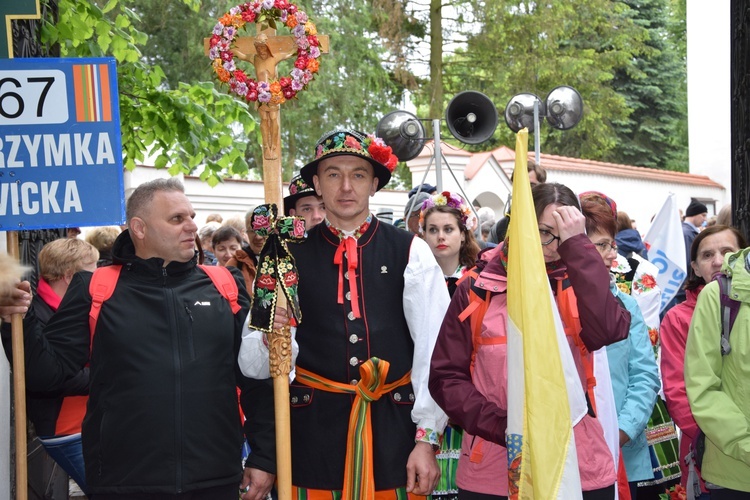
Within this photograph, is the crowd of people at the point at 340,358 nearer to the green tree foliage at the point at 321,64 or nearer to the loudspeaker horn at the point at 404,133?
the loudspeaker horn at the point at 404,133

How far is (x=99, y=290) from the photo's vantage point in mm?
4055

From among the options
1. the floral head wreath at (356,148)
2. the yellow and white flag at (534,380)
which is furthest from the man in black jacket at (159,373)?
the yellow and white flag at (534,380)

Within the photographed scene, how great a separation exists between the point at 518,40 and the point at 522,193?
2383 cm

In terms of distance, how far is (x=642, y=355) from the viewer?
202 inches

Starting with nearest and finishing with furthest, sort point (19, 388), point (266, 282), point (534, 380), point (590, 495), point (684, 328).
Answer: point (534, 380) < point (590, 495) < point (266, 282) < point (19, 388) < point (684, 328)

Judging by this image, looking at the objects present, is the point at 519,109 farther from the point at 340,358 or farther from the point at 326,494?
the point at 326,494

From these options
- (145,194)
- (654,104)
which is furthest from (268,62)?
(654,104)

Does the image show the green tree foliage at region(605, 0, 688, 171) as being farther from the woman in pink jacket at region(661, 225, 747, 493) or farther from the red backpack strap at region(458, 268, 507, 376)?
the red backpack strap at region(458, 268, 507, 376)

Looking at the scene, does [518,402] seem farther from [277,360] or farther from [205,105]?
[205,105]

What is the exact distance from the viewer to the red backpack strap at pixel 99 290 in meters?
4.04

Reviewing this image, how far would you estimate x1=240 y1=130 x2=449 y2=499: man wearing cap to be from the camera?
3900mm

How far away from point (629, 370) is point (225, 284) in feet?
7.18

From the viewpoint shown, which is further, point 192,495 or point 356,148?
point 356,148

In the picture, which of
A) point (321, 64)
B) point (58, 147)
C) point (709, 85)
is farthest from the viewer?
point (709, 85)
